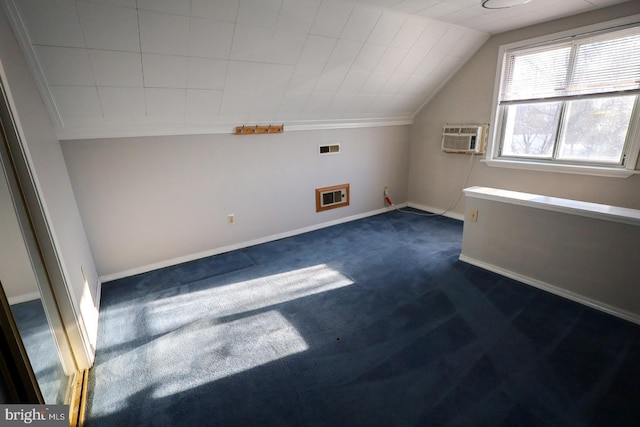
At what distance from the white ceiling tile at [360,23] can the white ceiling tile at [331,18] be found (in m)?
0.05

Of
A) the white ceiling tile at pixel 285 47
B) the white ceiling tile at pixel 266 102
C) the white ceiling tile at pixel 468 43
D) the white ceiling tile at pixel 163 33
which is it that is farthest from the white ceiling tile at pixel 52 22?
the white ceiling tile at pixel 468 43

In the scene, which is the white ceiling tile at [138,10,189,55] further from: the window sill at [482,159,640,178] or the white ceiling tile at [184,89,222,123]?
the window sill at [482,159,640,178]

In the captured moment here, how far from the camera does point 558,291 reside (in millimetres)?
2449

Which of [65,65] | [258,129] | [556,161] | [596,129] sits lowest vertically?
[556,161]

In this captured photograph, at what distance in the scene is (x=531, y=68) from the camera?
335 centimetres

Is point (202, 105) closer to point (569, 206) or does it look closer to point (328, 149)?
point (328, 149)

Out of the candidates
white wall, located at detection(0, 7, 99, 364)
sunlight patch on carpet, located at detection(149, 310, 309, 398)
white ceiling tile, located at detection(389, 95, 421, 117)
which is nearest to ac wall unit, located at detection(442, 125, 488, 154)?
white ceiling tile, located at detection(389, 95, 421, 117)

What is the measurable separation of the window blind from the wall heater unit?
2236mm

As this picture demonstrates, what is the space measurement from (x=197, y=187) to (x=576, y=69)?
4041 millimetres

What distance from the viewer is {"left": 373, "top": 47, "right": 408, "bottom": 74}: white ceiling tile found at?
309 cm

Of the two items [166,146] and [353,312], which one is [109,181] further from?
[353,312]

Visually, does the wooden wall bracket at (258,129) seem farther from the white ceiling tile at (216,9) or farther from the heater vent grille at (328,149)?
the white ceiling tile at (216,9)

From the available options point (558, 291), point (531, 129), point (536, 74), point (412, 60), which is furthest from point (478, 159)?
point (558, 291)

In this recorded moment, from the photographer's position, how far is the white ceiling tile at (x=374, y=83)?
11.1 feet
